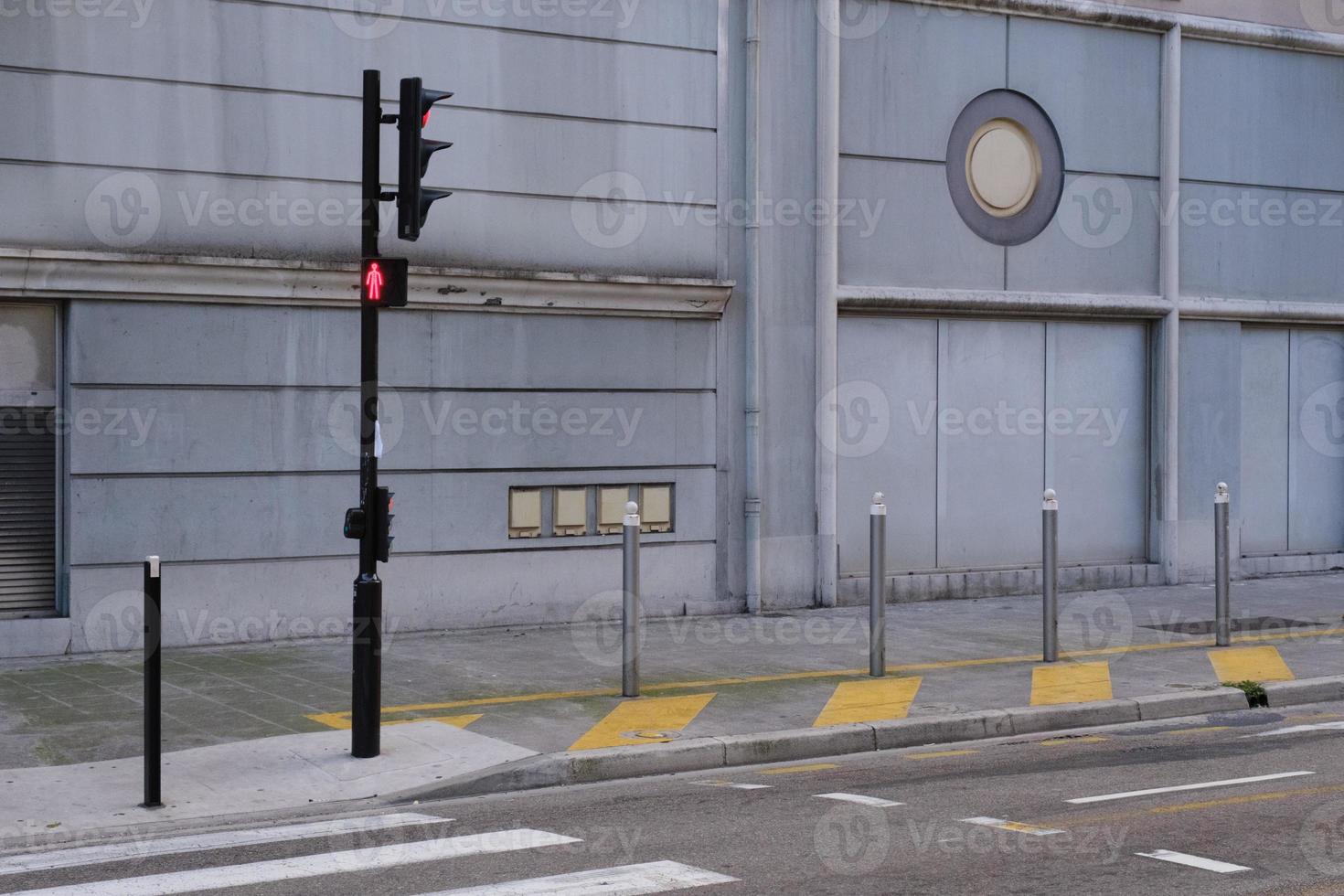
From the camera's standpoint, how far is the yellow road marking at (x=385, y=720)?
398 inches

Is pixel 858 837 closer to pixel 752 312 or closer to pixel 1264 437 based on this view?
pixel 752 312

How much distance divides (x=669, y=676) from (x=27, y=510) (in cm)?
543

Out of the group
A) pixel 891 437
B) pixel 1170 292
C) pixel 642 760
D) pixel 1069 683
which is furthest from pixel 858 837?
pixel 1170 292

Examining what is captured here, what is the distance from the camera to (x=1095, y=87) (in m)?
17.6

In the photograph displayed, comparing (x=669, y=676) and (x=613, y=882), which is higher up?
(x=669, y=676)

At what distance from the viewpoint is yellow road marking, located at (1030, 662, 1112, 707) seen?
11.2 metres

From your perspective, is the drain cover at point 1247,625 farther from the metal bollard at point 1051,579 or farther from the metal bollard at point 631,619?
the metal bollard at point 631,619

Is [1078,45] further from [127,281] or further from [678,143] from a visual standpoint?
[127,281]

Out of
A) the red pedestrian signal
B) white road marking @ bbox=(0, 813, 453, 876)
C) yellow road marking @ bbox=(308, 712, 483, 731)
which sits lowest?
white road marking @ bbox=(0, 813, 453, 876)

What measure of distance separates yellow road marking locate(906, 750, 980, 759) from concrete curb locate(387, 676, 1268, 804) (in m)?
0.26

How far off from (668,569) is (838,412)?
2.52m

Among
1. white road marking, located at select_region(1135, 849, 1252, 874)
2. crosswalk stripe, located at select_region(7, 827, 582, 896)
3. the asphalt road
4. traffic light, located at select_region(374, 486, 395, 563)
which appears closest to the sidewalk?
the asphalt road

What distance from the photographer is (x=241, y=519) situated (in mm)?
13305

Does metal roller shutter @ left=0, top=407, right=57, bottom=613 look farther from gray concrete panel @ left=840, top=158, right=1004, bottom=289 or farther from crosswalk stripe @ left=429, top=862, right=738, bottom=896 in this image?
gray concrete panel @ left=840, top=158, right=1004, bottom=289
